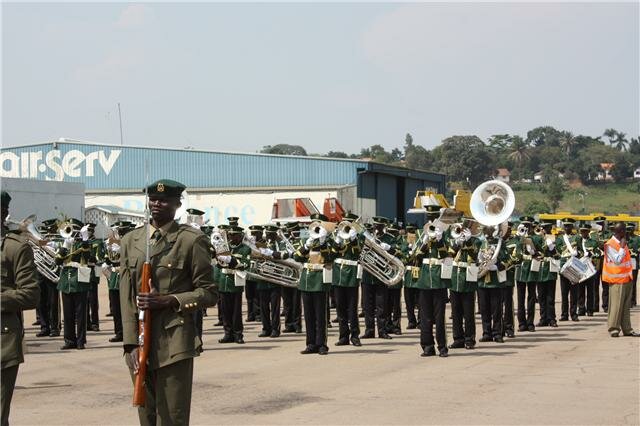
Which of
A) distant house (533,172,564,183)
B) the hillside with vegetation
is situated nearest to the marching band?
the hillside with vegetation

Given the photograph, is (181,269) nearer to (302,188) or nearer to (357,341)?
(357,341)

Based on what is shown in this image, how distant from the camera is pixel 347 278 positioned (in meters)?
16.2

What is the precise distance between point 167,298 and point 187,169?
43.4 meters

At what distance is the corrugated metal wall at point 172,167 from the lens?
48.9 metres

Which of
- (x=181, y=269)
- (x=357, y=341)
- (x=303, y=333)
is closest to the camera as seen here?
(x=181, y=269)

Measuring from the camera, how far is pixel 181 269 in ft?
22.0

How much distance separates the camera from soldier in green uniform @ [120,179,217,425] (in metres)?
6.57

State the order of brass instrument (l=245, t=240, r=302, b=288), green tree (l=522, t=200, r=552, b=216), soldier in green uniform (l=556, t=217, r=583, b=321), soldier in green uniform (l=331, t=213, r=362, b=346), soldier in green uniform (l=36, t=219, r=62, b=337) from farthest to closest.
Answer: green tree (l=522, t=200, r=552, b=216), soldier in green uniform (l=556, t=217, r=583, b=321), soldier in green uniform (l=36, t=219, r=62, b=337), brass instrument (l=245, t=240, r=302, b=288), soldier in green uniform (l=331, t=213, r=362, b=346)

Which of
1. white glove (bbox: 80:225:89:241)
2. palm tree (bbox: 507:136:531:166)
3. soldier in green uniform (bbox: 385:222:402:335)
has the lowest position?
soldier in green uniform (bbox: 385:222:402:335)

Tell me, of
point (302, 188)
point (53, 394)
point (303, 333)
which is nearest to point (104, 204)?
point (302, 188)

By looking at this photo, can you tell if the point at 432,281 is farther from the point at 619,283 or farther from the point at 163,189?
the point at 163,189

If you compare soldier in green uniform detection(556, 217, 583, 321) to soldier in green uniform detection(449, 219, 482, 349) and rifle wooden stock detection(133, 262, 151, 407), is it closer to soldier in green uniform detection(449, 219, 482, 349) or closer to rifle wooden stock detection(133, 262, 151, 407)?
soldier in green uniform detection(449, 219, 482, 349)

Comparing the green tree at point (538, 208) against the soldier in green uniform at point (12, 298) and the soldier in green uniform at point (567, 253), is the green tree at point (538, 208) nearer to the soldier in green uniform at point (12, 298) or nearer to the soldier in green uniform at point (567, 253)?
the soldier in green uniform at point (567, 253)

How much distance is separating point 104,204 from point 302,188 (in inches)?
373
